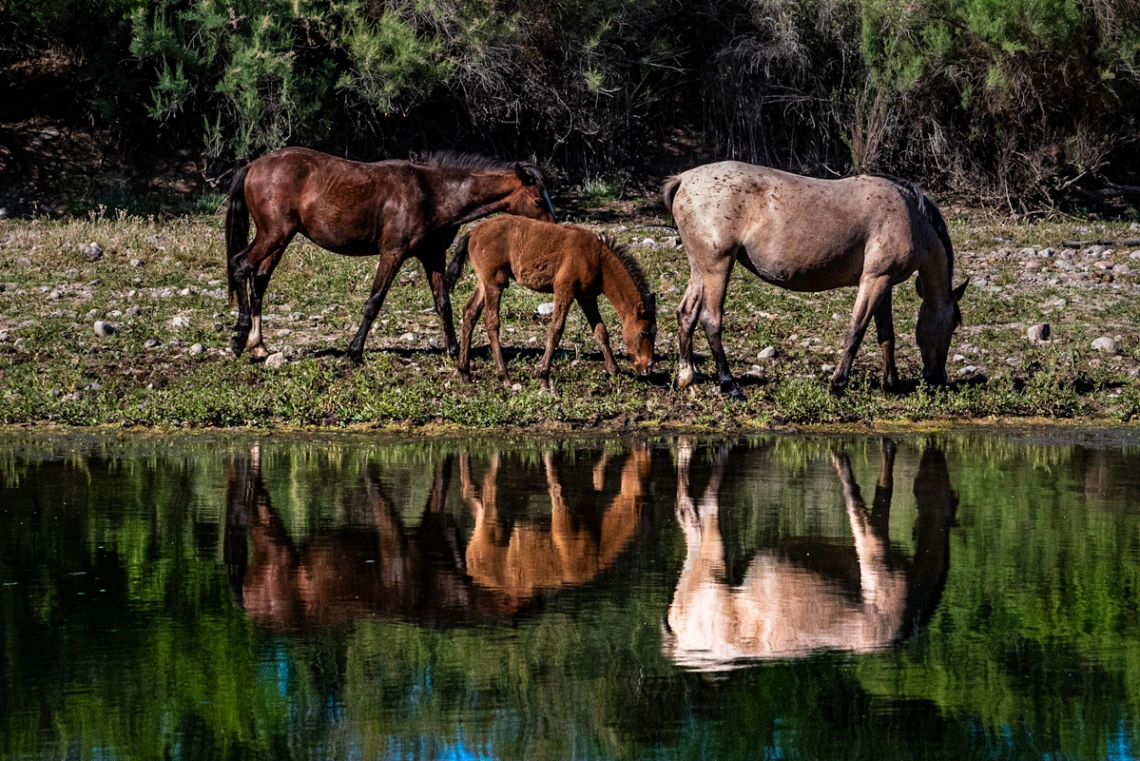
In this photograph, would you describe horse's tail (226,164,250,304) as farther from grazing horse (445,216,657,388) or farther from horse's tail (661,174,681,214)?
horse's tail (661,174,681,214)

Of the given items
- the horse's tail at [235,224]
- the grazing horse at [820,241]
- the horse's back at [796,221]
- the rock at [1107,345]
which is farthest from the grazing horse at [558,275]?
the rock at [1107,345]

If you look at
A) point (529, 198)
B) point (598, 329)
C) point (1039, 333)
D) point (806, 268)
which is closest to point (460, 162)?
point (529, 198)

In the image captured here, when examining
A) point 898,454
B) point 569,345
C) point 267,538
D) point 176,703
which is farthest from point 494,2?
point 176,703

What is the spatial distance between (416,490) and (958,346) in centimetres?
727

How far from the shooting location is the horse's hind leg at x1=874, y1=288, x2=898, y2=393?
13727 millimetres

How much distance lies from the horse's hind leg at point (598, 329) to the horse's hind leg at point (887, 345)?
2376 millimetres

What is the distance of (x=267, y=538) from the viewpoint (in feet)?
26.8

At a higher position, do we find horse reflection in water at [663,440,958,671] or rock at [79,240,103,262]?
rock at [79,240,103,262]

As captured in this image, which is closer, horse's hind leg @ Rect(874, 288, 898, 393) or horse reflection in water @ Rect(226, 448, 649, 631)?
horse reflection in water @ Rect(226, 448, 649, 631)

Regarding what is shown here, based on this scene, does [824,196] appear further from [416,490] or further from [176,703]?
[176,703]

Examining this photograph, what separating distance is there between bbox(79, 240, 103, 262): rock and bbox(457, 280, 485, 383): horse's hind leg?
18.6 ft

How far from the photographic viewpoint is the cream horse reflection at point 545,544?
7.27 meters

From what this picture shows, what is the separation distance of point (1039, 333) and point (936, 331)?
184 cm

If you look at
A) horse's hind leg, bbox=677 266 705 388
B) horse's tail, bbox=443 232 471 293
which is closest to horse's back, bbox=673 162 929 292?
horse's hind leg, bbox=677 266 705 388
